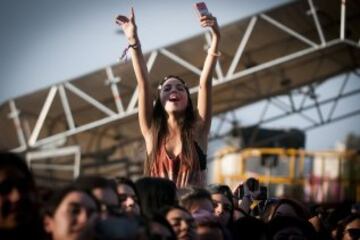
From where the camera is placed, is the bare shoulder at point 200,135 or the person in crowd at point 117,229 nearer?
the person in crowd at point 117,229

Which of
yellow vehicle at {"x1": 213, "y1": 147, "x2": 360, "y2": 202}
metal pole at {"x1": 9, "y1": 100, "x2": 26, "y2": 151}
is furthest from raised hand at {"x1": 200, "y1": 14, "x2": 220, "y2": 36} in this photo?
yellow vehicle at {"x1": 213, "y1": 147, "x2": 360, "y2": 202}

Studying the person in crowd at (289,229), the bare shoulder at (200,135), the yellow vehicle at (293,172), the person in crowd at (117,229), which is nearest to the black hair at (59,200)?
the person in crowd at (117,229)

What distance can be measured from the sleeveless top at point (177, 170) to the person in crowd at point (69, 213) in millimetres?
2384

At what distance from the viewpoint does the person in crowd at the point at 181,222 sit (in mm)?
5184

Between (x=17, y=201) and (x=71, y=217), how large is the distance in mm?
218

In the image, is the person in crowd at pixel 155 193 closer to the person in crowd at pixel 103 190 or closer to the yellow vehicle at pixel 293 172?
the person in crowd at pixel 103 190

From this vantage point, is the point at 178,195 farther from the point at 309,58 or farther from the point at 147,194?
the point at 309,58

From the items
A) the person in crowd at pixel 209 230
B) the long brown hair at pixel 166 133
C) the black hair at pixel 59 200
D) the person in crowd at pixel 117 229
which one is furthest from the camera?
the long brown hair at pixel 166 133

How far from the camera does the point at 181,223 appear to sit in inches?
206

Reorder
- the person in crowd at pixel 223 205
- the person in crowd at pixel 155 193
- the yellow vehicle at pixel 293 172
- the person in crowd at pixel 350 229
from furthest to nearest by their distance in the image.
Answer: the yellow vehicle at pixel 293 172 < the person in crowd at pixel 350 229 < the person in crowd at pixel 223 205 < the person in crowd at pixel 155 193

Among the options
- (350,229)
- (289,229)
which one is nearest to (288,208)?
(350,229)

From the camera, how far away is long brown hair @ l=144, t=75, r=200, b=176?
7.02 m

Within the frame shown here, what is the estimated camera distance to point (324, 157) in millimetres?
25266

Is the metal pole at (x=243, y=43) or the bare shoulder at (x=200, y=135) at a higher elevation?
the metal pole at (x=243, y=43)
